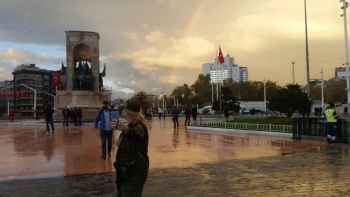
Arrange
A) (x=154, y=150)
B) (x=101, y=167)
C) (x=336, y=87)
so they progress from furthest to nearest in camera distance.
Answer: (x=336, y=87) < (x=154, y=150) < (x=101, y=167)

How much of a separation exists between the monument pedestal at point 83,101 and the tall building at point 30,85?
68.7 metres

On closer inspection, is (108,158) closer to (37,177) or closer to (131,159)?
(37,177)

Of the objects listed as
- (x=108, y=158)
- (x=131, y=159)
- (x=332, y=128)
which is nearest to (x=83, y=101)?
(x=108, y=158)

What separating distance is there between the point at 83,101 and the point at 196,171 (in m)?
28.5

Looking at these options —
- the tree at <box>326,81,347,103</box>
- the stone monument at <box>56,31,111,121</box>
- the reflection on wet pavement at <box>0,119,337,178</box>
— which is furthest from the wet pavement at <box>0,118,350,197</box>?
the tree at <box>326,81,347,103</box>

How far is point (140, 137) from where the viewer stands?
364 cm

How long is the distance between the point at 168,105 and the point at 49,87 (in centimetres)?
4435

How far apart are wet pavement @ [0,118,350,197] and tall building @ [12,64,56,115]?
315 feet

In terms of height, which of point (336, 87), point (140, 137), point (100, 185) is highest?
point (336, 87)

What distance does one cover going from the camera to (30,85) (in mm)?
101812

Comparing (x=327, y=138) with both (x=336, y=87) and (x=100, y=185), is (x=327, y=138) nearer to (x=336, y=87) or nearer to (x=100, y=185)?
(x=100, y=185)

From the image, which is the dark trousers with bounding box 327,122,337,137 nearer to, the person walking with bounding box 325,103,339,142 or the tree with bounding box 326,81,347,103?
the person walking with bounding box 325,103,339,142

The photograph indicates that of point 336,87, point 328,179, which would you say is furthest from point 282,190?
point 336,87

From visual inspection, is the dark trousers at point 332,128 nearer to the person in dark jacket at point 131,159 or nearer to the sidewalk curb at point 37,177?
the sidewalk curb at point 37,177
